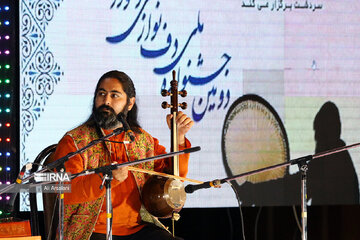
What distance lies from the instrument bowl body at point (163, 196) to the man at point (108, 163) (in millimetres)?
102

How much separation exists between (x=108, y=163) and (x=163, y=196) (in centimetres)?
38

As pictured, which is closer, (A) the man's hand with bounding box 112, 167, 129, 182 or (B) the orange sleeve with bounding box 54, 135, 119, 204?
(A) the man's hand with bounding box 112, 167, 129, 182

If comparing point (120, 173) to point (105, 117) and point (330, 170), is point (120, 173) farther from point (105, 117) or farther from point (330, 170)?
point (330, 170)

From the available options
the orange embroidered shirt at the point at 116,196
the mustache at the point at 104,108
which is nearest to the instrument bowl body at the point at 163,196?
the orange embroidered shirt at the point at 116,196

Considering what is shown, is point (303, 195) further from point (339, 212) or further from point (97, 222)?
point (339, 212)

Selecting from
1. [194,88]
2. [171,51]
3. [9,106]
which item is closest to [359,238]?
[194,88]

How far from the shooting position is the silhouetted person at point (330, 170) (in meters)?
4.60

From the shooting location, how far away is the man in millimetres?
3189

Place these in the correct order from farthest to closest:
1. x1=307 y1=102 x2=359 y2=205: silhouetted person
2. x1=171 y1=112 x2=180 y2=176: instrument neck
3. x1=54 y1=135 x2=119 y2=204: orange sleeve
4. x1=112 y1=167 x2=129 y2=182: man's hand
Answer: x1=307 y1=102 x2=359 y2=205: silhouetted person, x1=171 y1=112 x2=180 y2=176: instrument neck, x1=54 y1=135 x2=119 y2=204: orange sleeve, x1=112 y1=167 x2=129 y2=182: man's hand

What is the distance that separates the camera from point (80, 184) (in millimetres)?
3109

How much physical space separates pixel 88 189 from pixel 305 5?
2.35m

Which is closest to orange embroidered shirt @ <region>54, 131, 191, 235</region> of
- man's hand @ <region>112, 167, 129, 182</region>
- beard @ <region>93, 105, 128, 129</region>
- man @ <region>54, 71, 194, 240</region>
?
man @ <region>54, 71, 194, 240</region>

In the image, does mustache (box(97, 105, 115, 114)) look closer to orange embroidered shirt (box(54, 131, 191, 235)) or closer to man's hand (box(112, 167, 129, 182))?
orange embroidered shirt (box(54, 131, 191, 235))

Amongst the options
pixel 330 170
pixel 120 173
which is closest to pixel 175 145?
pixel 120 173
